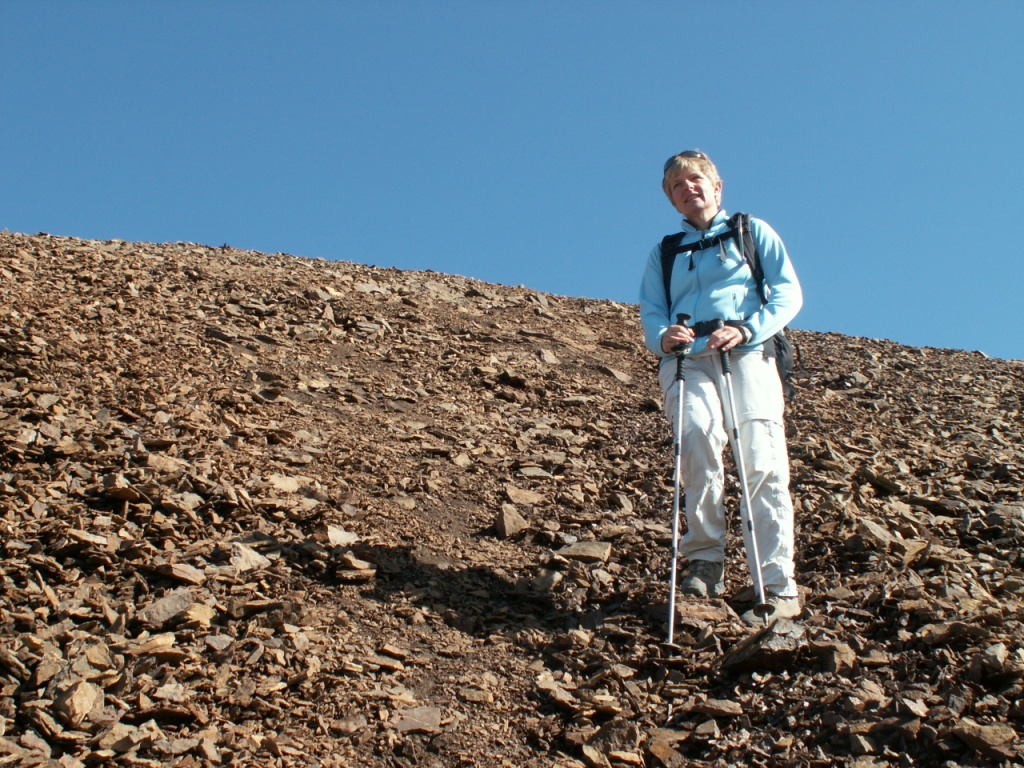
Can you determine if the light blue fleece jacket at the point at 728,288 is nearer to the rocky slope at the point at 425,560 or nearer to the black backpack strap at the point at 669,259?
the black backpack strap at the point at 669,259

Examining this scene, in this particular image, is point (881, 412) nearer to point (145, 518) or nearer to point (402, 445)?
point (402, 445)

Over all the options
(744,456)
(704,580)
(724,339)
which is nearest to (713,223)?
(724,339)

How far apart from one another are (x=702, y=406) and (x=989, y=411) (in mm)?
6841

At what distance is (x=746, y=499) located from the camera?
5426 mm

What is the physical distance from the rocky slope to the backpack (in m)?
1.36

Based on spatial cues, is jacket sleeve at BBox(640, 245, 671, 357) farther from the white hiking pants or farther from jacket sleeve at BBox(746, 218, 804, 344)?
jacket sleeve at BBox(746, 218, 804, 344)

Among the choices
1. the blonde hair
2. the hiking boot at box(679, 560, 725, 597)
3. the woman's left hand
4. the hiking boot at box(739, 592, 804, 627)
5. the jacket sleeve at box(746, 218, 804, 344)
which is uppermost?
the blonde hair

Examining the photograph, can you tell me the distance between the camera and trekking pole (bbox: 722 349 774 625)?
17.5 feet

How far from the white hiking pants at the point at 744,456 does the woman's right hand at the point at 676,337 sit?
7.4 inches

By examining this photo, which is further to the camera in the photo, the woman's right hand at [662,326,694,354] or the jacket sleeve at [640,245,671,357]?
the jacket sleeve at [640,245,671,357]

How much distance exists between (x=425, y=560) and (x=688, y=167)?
9.57 ft

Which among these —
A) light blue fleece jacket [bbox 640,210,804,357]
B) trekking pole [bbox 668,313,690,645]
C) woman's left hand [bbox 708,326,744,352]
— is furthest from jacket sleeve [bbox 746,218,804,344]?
trekking pole [bbox 668,313,690,645]

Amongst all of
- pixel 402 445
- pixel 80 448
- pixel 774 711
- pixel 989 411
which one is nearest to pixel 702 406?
pixel 774 711

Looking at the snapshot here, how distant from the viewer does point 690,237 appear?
5945 mm
